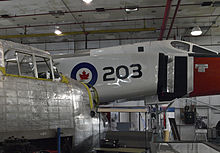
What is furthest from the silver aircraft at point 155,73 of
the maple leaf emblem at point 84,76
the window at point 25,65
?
the window at point 25,65

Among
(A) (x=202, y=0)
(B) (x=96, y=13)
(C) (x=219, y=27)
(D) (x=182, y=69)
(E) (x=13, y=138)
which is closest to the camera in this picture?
(E) (x=13, y=138)

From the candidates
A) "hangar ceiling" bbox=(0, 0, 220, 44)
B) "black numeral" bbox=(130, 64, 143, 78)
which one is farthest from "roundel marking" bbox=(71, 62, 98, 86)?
"hangar ceiling" bbox=(0, 0, 220, 44)

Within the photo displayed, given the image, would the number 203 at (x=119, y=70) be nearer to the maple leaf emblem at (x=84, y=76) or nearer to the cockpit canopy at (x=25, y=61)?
the maple leaf emblem at (x=84, y=76)

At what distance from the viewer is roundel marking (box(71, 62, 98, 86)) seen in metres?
9.43

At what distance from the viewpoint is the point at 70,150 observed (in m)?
5.35

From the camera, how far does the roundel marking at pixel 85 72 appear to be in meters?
9.43

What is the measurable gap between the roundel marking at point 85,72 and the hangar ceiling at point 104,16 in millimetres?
5939

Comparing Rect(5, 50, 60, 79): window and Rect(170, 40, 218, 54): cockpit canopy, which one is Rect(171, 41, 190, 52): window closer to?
Rect(170, 40, 218, 54): cockpit canopy

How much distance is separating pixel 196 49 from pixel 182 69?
1.25m

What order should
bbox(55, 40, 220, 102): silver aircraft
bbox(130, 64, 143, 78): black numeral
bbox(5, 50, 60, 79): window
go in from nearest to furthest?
bbox(5, 50, 60, 79): window → bbox(55, 40, 220, 102): silver aircraft → bbox(130, 64, 143, 78): black numeral

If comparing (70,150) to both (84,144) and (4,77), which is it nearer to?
(84,144)

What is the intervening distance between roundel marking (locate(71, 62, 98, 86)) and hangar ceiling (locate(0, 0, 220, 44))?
5939mm

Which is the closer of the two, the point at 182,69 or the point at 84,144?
the point at 84,144

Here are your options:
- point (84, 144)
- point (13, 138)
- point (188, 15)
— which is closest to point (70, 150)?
point (84, 144)
